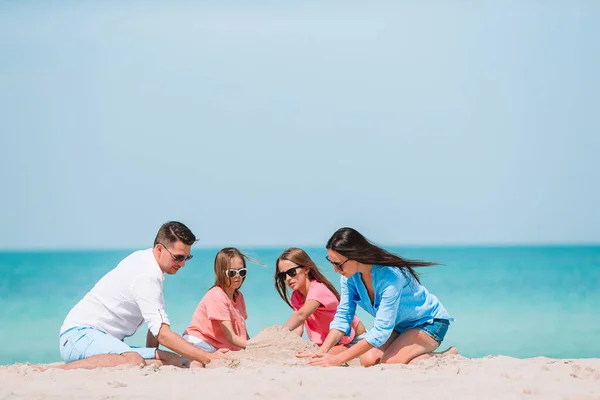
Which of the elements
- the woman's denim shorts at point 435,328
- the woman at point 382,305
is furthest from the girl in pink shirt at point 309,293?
the woman's denim shorts at point 435,328

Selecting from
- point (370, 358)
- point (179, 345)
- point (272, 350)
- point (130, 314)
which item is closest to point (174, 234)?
point (130, 314)

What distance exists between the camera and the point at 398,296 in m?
6.21

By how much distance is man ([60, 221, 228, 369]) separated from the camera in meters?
6.04

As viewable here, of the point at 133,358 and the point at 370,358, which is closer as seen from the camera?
the point at 133,358

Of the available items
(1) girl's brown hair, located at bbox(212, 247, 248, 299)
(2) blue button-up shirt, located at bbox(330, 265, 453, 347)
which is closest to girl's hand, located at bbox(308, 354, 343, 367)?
(2) blue button-up shirt, located at bbox(330, 265, 453, 347)

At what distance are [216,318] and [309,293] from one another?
0.93 m

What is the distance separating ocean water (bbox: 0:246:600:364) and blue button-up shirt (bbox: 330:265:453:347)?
28 centimetres

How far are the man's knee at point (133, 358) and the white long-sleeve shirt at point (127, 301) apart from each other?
0.21 metres

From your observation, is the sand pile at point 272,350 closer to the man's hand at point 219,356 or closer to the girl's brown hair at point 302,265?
the man's hand at point 219,356

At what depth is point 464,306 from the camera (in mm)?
22000

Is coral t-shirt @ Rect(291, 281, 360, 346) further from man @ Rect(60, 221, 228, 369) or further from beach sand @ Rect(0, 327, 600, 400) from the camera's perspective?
man @ Rect(60, 221, 228, 369)

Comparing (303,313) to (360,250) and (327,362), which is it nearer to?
(327,362)

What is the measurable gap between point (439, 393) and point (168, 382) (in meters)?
1.77

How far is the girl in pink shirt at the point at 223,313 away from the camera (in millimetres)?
6812
